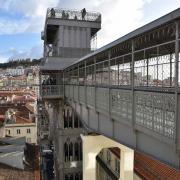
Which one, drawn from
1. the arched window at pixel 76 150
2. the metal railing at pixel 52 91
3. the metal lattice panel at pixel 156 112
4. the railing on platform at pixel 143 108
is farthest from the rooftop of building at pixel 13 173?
the metal lattice panel at pixel 156 112

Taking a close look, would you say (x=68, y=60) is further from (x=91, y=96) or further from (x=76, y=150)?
(x=91, y=96)

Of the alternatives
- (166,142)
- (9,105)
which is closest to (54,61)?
(166,142)

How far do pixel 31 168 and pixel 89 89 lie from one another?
1836 cm

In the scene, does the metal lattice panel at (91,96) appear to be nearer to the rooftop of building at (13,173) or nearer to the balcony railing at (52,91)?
the balcony railing at (52,91)

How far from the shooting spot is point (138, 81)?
26.1 feet

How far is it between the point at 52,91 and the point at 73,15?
26.7 ft

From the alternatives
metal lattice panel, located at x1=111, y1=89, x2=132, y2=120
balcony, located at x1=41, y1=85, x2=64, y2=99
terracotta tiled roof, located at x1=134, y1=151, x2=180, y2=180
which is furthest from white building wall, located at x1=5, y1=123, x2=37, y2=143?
metal lattice panel, located at x1=111, y1=89, x2=132, y2=120

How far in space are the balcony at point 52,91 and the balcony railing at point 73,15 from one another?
7.05 meters

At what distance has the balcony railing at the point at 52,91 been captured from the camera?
77.2 feet

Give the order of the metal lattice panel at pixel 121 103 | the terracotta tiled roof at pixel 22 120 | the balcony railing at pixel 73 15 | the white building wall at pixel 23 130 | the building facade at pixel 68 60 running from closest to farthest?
the metal lattice panel at pixel 121 103, the building facade at pixel 68 60, the balcony railing at pixel 73 15, the white building wall at pixel 23 130, the terracotta tiled roof at pixel 22 120

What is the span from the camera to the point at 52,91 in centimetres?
2367

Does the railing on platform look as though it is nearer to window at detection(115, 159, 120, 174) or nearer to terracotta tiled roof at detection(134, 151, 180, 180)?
terracotta tiled roof at detection(134, 151, 180, 180)

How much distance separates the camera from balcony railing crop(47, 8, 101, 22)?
28.1 m

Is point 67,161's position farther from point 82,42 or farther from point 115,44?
point 115,44
